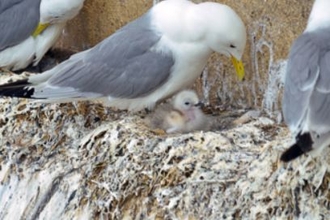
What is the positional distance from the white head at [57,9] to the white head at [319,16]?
1.60 meters

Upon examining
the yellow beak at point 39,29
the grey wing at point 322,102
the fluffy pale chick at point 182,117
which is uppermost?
the grey wing at point 322,102

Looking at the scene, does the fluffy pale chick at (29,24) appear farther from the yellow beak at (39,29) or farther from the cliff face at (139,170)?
the cliff face at (139,170)

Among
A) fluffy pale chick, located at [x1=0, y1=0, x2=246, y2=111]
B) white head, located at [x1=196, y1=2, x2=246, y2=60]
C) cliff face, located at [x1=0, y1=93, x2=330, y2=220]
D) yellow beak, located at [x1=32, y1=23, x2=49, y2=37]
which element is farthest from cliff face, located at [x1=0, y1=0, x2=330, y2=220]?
yellow beak, located at [x1=32, y1=23, x2=49, y2=37]

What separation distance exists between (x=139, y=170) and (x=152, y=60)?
20.6 inches

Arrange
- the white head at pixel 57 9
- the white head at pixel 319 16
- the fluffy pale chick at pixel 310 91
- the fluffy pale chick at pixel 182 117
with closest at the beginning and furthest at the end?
the fluffy pale chick at pixel 310 91 < the white head at pixel 319 16 < the fluffy pale chick at pixel 182 117 < the white head at pixel 57 9

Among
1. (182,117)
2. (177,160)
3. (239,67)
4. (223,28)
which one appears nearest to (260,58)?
(239,67)

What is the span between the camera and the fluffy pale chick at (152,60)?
4336mm

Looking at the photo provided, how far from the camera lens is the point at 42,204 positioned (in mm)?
4324

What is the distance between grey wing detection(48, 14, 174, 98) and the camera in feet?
14.2

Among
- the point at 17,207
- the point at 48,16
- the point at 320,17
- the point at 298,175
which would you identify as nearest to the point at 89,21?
the point at 48,16

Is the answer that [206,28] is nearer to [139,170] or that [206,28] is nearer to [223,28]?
[223,28]

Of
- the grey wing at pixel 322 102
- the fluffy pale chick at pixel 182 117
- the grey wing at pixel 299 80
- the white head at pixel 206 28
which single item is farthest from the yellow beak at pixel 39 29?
the grey wing at pixel 322 102

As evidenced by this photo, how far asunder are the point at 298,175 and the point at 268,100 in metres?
1.01

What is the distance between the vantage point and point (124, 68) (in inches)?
173
